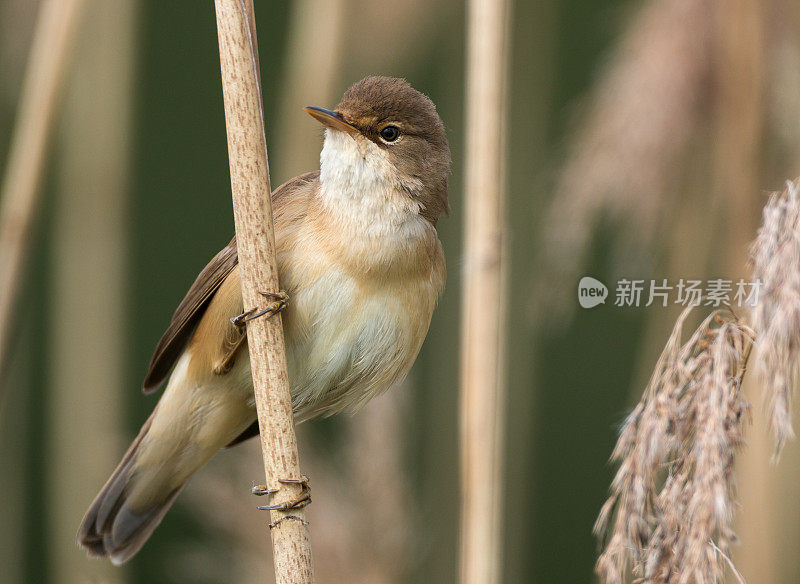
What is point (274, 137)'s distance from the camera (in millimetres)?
2695

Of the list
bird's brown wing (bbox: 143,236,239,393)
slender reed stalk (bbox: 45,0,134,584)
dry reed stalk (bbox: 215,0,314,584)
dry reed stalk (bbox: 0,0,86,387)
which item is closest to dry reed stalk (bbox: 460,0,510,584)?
dry reed stalk (bbox: 215,0,314,584)

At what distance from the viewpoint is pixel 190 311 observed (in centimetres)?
237

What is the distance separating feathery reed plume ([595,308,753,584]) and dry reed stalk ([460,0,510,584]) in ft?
1.14

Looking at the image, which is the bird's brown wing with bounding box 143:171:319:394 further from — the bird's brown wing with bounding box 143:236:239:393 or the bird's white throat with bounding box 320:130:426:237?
the bird's white throat with bounding box 320:130:426:237

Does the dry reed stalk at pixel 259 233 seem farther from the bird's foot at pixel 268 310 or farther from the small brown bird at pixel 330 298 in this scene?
the small brown bird at pixel 330 298

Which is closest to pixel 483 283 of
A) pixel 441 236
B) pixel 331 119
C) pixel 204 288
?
pixel 331 119

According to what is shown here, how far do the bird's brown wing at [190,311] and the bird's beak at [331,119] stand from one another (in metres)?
0.42

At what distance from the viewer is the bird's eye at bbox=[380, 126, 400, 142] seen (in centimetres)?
222

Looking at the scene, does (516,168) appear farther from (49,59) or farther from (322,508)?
(49,59)

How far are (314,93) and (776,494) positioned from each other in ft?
5.25

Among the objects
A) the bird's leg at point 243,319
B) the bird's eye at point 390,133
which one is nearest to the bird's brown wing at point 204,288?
the bird's leg at point 243,319

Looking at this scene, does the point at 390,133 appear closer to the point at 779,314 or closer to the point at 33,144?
the point at 33,144

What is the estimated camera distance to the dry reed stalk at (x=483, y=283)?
1.90m

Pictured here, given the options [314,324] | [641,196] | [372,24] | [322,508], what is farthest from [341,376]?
[372,24]
